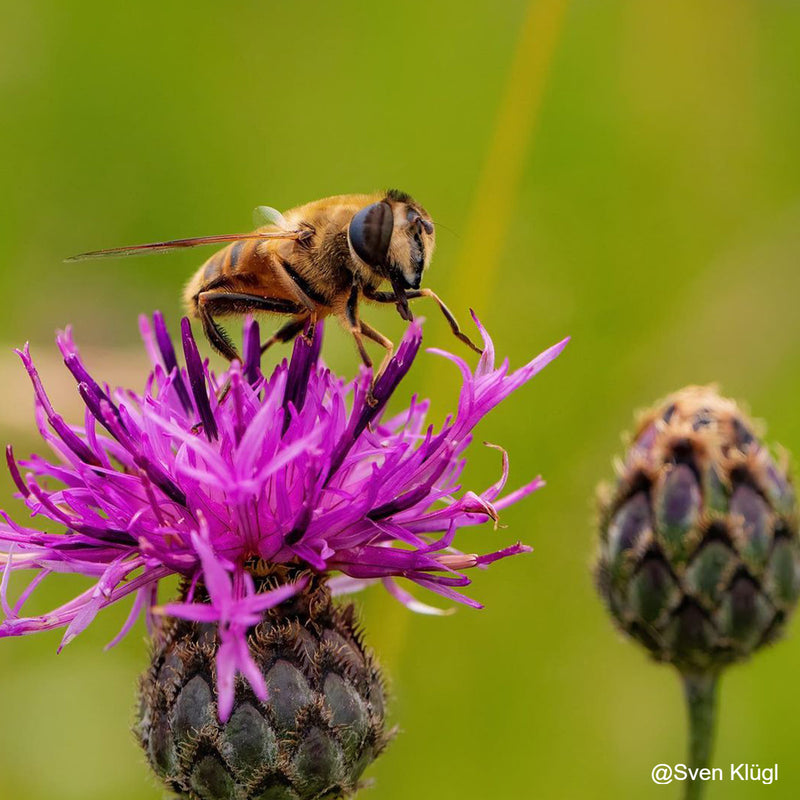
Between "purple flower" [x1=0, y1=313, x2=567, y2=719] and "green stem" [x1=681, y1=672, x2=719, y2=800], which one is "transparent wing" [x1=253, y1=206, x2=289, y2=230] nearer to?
"purple flower" [x1=0, y1=313, x2=567, y2=719]

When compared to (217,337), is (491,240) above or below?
above

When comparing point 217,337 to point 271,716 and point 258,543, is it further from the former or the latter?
point 271,716

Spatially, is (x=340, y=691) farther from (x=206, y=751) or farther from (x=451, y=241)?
(x=451, y=241)

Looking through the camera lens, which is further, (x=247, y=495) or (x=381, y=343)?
(x=381, y=343)

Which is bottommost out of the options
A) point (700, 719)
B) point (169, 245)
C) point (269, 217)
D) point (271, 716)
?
point (271, 716)

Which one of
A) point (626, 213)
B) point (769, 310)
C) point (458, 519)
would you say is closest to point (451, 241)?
point (626, 213)

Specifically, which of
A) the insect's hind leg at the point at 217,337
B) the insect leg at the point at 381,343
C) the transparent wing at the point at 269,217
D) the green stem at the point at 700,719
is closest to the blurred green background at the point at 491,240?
the insect's hind leg at the point at 217,337

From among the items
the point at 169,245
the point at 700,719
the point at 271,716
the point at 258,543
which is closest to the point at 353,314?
the point at 169,245
